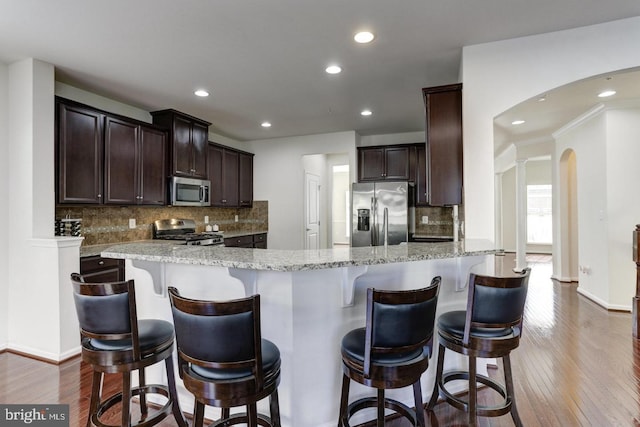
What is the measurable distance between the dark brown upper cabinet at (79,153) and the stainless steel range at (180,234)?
1.15 meters

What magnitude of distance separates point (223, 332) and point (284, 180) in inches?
202

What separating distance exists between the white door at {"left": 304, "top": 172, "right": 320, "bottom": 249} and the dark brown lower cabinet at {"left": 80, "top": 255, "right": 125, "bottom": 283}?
3356mm

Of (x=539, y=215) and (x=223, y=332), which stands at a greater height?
(x=539, y=215)

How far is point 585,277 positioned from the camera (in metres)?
5.05

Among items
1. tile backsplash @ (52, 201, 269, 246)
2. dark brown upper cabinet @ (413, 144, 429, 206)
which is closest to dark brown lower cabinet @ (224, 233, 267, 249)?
tile backsplash @ (52, 201, 269, 246)

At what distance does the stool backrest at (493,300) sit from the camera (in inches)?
71.4

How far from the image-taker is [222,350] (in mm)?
1384

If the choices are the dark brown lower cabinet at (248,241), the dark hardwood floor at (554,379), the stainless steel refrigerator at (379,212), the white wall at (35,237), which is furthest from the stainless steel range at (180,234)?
the stainless steel refrigerator at (379,212)

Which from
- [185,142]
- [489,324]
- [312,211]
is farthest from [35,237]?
[312,211]

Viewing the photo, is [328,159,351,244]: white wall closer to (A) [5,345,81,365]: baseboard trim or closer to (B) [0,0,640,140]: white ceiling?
(B) [0,0,640,140]: white ceiling

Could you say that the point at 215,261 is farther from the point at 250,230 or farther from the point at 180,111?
the point at 250,230

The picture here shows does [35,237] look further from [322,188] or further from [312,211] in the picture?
[322,188]

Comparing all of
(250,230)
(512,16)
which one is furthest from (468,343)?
(250,230)

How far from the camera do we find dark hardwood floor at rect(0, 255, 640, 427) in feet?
7.00
